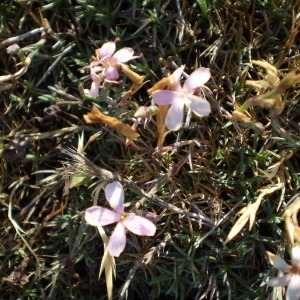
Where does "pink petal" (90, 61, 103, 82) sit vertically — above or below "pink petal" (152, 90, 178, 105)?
below

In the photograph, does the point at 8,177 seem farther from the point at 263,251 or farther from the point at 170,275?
the point at 263,251

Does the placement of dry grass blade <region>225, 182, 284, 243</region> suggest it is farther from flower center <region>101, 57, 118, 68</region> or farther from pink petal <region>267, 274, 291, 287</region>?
flower center <region>101, 57, 118, 68</region>

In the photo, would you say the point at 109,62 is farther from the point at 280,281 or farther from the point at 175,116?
the point at 280,281

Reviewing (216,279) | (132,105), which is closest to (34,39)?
(132,105)

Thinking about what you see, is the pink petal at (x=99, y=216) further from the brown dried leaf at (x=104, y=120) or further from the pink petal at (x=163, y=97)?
the pink petal at (x=163, y=97)

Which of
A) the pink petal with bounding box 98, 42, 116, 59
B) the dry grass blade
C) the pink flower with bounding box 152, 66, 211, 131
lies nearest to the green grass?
the dry grass blade

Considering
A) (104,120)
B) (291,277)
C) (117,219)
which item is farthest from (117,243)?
(291,277)
